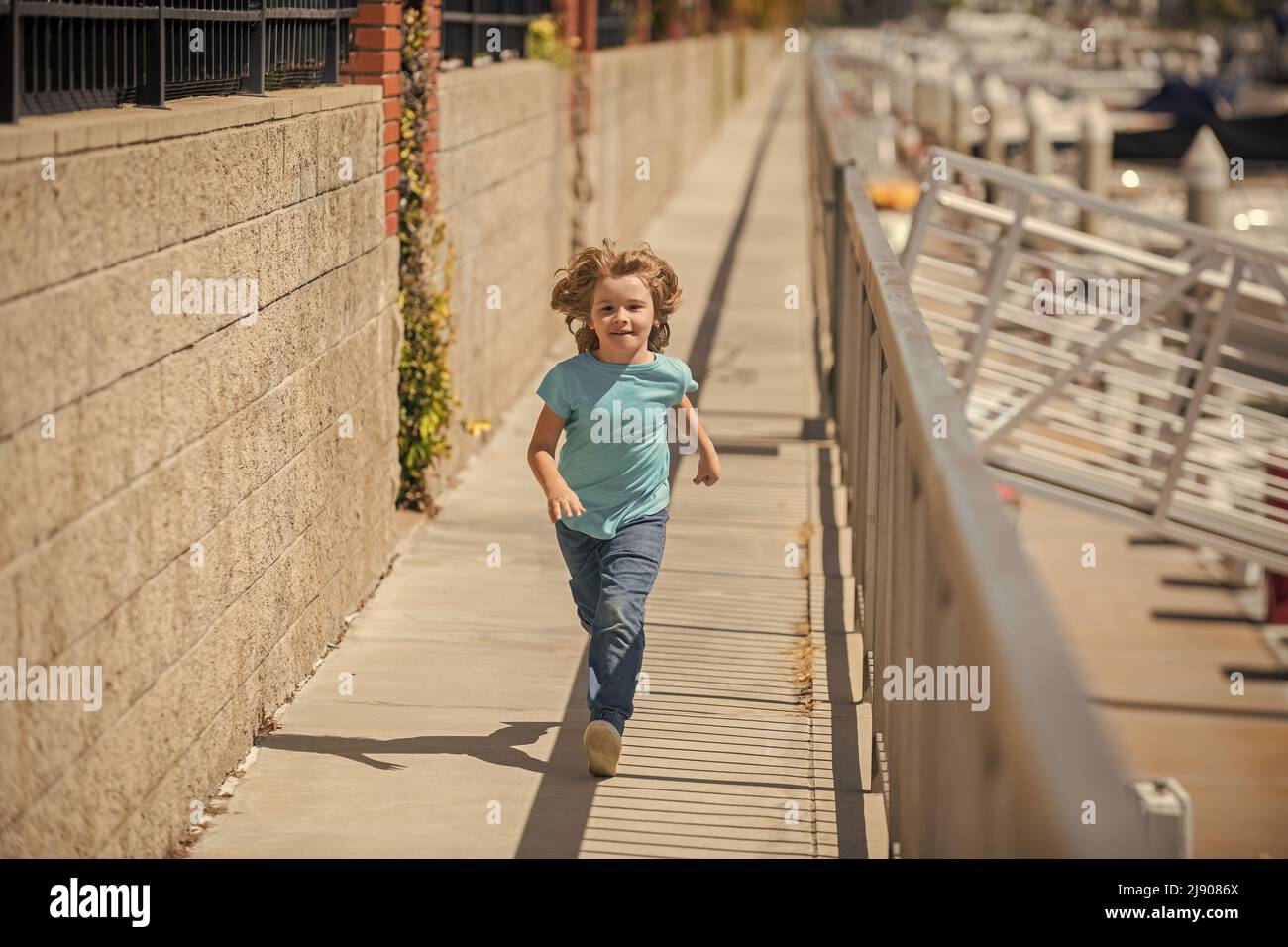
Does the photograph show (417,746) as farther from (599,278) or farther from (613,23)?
(613,23)

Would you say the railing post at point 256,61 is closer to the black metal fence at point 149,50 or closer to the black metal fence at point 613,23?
the black metal fence at point 149,50

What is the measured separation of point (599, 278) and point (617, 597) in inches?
31.8

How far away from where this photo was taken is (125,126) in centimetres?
382

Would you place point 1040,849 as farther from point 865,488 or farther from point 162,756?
point 865,488

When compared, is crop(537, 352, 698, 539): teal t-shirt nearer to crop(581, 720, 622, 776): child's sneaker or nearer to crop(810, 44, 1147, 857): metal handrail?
crop(581, 720, 622, 776): child's sneaker

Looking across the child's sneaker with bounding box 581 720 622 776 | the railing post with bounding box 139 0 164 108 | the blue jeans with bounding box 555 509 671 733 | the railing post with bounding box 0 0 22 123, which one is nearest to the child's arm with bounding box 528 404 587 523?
the blue jeans with bounding box 555 509 671 733

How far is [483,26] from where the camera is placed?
11.0m

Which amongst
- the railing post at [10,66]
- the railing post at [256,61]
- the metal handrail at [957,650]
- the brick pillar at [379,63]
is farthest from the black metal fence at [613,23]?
the railing post at [10,66]

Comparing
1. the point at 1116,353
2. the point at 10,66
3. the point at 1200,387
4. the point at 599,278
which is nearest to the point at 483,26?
the point at 1116,353

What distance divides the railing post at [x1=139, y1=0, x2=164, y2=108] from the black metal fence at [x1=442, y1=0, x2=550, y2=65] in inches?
183

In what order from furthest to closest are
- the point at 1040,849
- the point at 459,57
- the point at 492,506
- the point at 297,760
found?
the point at 459,57 < the point at 492,506 < the point at 297,760 < the point at 1040,849

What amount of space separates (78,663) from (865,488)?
334 centimetres

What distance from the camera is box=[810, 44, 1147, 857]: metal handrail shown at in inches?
74.5
